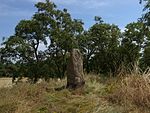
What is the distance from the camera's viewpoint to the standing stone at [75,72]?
15.0m

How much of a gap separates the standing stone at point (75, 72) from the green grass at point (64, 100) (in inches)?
13.7

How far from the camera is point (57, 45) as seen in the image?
140 ft

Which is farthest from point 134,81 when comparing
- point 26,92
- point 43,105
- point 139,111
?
point 26,92

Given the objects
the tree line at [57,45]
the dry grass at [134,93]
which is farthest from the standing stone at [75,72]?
the tree line at [57,45]

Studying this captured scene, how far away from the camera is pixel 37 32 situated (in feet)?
139

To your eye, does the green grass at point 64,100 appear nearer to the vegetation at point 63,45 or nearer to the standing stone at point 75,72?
the standing stone at point 75,72

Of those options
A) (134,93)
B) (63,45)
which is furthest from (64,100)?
(63,45)

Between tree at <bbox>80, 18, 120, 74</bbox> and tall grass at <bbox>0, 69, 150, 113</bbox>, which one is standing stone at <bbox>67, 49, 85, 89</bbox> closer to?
tall grass at <bbox>0, 69, 150, 113</bbox>

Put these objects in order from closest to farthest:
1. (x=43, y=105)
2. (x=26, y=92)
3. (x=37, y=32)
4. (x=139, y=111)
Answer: (x=139, y=111), (x=43, y=105), (x=26, y=92), (x=37, y=32)

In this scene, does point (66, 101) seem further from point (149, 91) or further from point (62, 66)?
point (62, 66)

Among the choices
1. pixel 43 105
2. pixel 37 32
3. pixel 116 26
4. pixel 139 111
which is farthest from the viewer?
pixel 116 26

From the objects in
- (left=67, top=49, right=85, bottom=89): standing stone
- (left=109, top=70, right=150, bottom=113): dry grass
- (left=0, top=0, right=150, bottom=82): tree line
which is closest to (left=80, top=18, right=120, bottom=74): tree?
(left=0, top=0, right=150, bottom=82): tree line

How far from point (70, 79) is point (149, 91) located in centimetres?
450

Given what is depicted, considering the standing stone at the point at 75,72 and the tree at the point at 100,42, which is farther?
the tree at the point at 100,42
